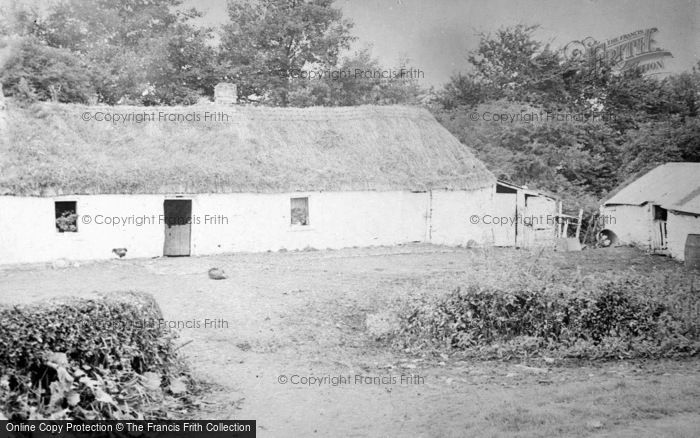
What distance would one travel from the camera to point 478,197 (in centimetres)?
1797

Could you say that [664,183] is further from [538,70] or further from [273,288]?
[273,288]

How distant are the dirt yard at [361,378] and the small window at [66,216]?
2.62 metres

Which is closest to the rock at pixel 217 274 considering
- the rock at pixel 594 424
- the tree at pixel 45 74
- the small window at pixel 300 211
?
the small window at pixel 300 211

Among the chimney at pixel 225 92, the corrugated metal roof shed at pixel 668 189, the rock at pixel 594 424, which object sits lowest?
the rock at pixel 594 424

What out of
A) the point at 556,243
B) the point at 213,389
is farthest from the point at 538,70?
the point at 213,389

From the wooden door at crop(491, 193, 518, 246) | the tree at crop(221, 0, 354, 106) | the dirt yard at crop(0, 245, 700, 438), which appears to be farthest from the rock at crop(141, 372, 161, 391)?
the wooden door at crop(491, 193, 518, 246)

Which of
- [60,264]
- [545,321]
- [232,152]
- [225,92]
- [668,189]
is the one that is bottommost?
[545,321]

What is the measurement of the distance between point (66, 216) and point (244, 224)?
439 centimetres

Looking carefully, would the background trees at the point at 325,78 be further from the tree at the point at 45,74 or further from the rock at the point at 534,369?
the rock at the point at 534,369

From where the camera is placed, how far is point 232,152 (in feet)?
54.6

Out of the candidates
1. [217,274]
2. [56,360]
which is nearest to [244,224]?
[217,274]

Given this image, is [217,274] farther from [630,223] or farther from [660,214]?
[630,223]

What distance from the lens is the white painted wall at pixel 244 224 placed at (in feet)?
44.5

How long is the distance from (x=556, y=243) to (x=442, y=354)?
10.9 metres
